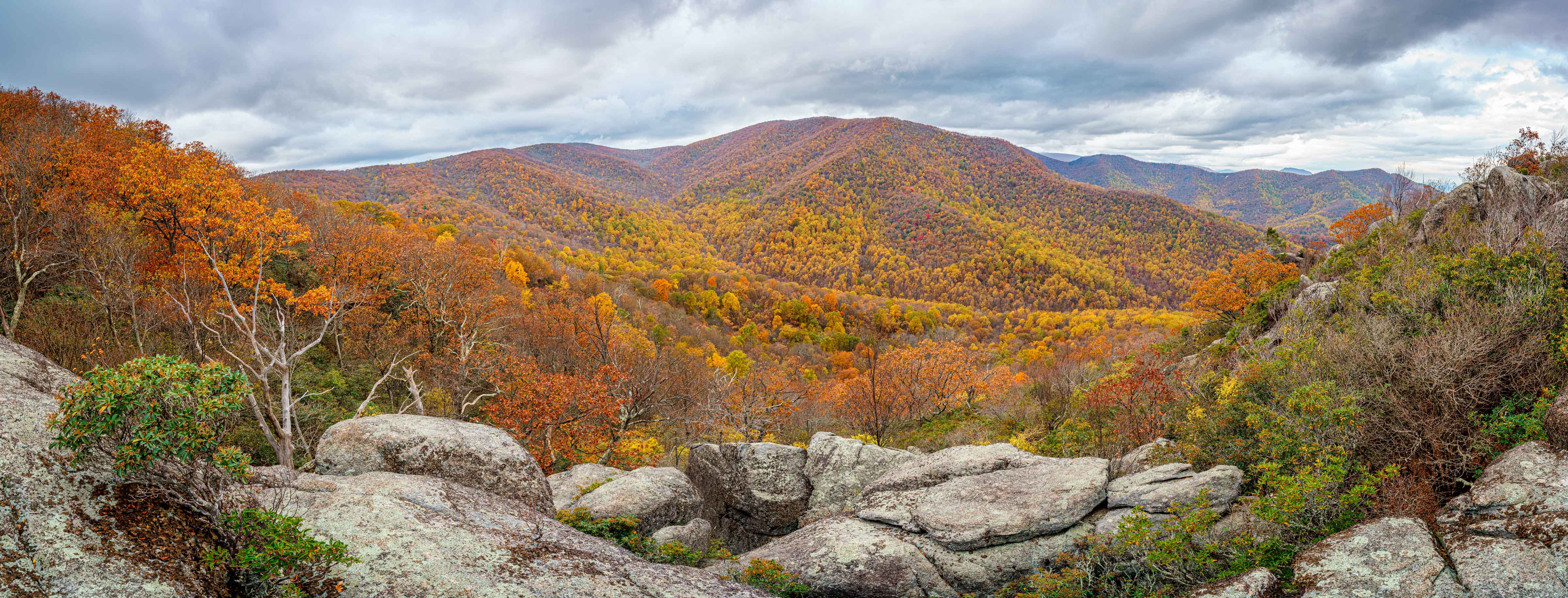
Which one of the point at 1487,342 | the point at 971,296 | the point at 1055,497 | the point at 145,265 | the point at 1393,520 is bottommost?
the point at 971,296

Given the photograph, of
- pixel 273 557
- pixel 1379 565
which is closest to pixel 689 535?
pixel 273 557

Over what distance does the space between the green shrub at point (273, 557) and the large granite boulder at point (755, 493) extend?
8.97m

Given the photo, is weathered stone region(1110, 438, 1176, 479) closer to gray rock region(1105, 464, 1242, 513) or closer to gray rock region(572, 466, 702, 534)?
gray rock region(1105, 464, 1242, 513)

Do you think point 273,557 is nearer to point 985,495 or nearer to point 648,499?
point 648,499

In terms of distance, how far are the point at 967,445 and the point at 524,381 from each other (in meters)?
14.8

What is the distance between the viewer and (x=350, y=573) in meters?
6.51

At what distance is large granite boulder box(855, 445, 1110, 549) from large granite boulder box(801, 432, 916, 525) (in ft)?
3.76

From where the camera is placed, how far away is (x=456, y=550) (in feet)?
23.8

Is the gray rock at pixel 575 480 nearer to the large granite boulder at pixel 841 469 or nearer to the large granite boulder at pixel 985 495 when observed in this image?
the large granite boulder at pixel 841 469

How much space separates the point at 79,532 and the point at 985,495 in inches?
470

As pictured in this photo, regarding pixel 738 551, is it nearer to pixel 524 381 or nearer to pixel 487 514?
pixel 487 514

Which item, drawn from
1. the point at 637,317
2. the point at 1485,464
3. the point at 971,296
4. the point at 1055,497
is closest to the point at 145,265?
the point at 1055,497

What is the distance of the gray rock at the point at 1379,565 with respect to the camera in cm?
602

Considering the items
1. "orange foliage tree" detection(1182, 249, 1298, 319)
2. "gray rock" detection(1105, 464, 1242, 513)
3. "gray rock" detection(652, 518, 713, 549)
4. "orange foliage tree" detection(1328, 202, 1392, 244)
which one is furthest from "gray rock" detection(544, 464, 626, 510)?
"orange foliage tree" detection(1328, 202, 1392, 244)
